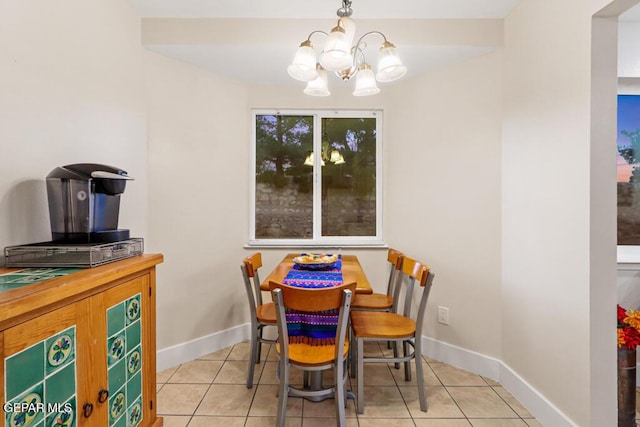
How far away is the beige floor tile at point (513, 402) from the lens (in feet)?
6.07

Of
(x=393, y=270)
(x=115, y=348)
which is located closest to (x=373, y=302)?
(x=393, y=270)

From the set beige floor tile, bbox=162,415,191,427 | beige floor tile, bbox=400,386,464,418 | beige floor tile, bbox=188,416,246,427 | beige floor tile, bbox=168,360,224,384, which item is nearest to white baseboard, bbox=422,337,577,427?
beige floor tile, bbox=400,386,464,418

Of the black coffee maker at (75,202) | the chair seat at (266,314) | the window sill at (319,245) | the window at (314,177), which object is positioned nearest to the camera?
the black coffee maker at (75,202)

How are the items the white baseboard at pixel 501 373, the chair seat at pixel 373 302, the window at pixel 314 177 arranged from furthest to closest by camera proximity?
the window at pixel 314 177 → the chair seat at pixel 373 302 → the white baseboard at pixel 501 373

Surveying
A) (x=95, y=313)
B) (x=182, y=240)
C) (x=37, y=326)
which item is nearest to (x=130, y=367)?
(x=95, y=313)

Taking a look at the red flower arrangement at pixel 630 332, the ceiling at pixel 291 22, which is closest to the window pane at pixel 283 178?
the ceiling at pixel 291 22

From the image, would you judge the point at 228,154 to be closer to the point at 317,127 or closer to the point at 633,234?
the point at 317,127

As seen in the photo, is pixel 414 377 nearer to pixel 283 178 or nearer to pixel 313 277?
pixel 313 277

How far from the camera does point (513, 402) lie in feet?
6.42

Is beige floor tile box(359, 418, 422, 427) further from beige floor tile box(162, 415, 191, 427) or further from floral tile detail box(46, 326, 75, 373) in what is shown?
floral tile detail box(46, 326, 75, 373)

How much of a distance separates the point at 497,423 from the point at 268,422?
4.41 feet

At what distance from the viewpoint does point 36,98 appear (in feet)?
4.56

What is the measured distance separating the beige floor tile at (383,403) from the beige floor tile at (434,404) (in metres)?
0.05

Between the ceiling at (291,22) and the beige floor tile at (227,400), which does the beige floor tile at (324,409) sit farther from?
the ceiling at (291,22)
